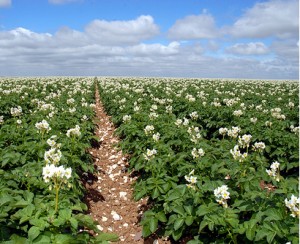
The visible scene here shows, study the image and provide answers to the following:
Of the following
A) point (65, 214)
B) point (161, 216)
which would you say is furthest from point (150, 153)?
point (65, 214)

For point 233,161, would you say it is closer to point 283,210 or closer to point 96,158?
point 283,210

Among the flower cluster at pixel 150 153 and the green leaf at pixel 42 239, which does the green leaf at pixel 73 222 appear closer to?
the green leaf at pixel 42 239

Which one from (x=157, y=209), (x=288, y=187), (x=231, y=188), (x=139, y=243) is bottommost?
(x=139, y=243)

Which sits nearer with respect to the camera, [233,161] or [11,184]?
[11,184]

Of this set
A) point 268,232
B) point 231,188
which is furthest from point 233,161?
point 268,232

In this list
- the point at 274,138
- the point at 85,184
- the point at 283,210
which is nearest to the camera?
the point at 283,210

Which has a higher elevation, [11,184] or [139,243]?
[11,184]

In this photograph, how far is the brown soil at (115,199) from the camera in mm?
6180

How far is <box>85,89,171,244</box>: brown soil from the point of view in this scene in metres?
6.18

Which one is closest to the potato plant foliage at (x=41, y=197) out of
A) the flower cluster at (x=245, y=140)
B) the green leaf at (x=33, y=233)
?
the green leaf at (x=33, y=233)

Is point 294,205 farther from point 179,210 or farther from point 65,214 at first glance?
point 65,214

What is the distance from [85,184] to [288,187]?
507 cm

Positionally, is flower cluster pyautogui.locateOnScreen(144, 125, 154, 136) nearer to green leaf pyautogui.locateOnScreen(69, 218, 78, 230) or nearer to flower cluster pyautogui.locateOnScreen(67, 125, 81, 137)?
flower cluster pyautogui.locateOnScreen(67, 125, 81, 137)

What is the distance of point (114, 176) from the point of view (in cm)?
902
